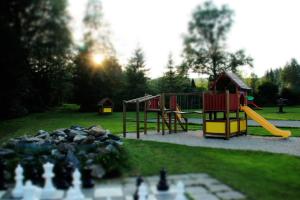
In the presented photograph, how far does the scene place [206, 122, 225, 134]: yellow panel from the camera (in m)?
10.8

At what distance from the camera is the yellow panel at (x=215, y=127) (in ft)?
35.4

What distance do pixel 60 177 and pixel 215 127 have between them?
7166 millimetres

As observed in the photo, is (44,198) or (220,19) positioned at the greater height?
(220,19)

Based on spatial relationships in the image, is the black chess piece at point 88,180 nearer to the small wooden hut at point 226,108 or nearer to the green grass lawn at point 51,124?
the green grass lawn at point 51,124

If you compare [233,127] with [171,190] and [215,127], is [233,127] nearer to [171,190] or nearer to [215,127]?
[215,127]

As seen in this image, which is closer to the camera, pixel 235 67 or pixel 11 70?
pixel 11 70

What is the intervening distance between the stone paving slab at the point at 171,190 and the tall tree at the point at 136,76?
2451 centimetres

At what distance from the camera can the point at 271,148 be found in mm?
8406

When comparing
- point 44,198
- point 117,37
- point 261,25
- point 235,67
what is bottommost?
point 44,198

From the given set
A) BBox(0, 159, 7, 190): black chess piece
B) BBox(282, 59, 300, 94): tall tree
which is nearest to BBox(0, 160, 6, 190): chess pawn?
BBox(0, 159, 7, 190): black chess piece

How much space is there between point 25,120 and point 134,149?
1020cm

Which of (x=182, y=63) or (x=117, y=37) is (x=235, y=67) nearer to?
(x=182, y=63)

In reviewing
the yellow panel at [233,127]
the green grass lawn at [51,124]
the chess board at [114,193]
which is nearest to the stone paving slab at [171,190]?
the chess board at [114,193]

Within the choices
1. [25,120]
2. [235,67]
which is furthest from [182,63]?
[25,120]
